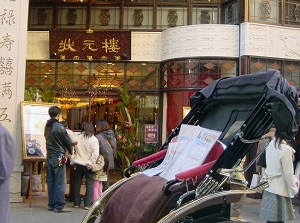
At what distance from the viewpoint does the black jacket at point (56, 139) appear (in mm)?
9805

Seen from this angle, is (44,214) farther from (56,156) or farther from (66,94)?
(66,94)

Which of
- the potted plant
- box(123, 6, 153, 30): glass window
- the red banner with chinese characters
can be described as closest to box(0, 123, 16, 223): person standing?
the potted plant

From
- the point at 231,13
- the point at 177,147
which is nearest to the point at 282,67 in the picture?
the point at 231,13

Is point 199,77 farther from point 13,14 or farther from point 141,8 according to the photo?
point 13,14

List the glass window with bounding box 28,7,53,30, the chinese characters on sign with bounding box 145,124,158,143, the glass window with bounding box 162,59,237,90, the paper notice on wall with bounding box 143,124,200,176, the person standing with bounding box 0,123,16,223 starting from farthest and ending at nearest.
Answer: the glass window with bounding box 28,7,53,30
the chinese characters on sign with bounding box 145,124,158,143
the glass window with bounding box 162,59,237,90
the paper notice on wall with bounding box 143,124,200,176
the person standing with bounding box 0,123,16,223

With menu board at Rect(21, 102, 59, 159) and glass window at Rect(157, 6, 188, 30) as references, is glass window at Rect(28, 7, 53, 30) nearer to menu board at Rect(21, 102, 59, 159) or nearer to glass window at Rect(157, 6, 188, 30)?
glass window at Rect(157, 6, 188, 30)

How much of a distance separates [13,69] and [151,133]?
5.87 m

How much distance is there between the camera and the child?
1016cm

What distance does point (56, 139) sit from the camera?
982 centimetres

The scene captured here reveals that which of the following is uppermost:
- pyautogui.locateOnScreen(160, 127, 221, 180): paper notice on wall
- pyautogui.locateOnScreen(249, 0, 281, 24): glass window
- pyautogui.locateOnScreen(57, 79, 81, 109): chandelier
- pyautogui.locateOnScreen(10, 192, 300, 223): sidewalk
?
pyautogui.locateOnScreen(249, 0, 281, 24): glass window

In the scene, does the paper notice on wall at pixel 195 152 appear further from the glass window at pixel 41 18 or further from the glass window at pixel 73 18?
the glass window at pixel 41 18

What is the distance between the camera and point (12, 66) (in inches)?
431

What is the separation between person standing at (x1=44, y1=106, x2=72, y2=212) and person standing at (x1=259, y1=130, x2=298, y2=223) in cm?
435

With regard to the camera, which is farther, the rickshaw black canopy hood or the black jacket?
the black jacket
